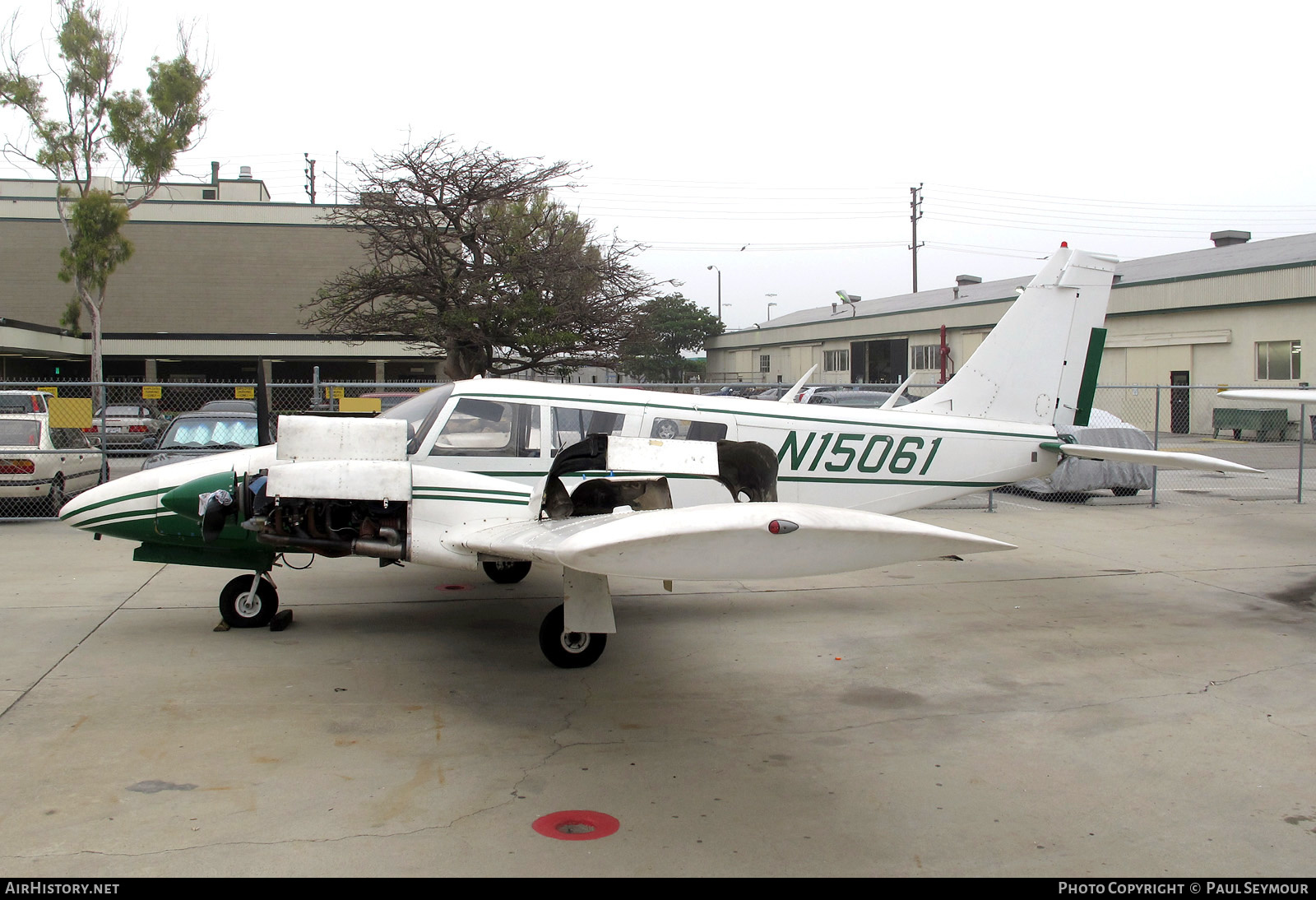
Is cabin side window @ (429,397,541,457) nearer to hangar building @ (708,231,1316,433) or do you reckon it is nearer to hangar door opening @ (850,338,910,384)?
hangar building @ (708,231,1316,433)

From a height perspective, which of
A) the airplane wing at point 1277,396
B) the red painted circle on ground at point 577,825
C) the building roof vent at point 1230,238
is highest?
the building roof vent at point 1230,238

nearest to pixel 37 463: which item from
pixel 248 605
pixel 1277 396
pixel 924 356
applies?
pixel 248 605

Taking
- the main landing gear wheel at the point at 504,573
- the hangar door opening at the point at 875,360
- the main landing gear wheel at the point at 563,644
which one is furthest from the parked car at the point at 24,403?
the hangar door opening at the point at 875,360

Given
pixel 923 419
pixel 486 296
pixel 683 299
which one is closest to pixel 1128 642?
pixel 923 419

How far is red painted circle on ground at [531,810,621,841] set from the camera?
399 cm

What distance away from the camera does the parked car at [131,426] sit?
18.8 meters

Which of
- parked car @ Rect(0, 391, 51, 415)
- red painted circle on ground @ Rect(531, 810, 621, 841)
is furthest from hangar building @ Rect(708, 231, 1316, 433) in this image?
red painted circle on ground @ Rect(531, 810, 621, 841)

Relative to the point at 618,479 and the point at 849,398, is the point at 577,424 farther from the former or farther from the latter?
the point at 849,398

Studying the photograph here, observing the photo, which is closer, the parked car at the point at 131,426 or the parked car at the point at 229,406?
the parked car at the point at 131,426

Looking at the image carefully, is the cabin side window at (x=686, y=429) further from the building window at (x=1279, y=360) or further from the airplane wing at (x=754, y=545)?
the building window at (x=1279, y=360)

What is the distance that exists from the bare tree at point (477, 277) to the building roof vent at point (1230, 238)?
112ft

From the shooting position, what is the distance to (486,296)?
20.1m
